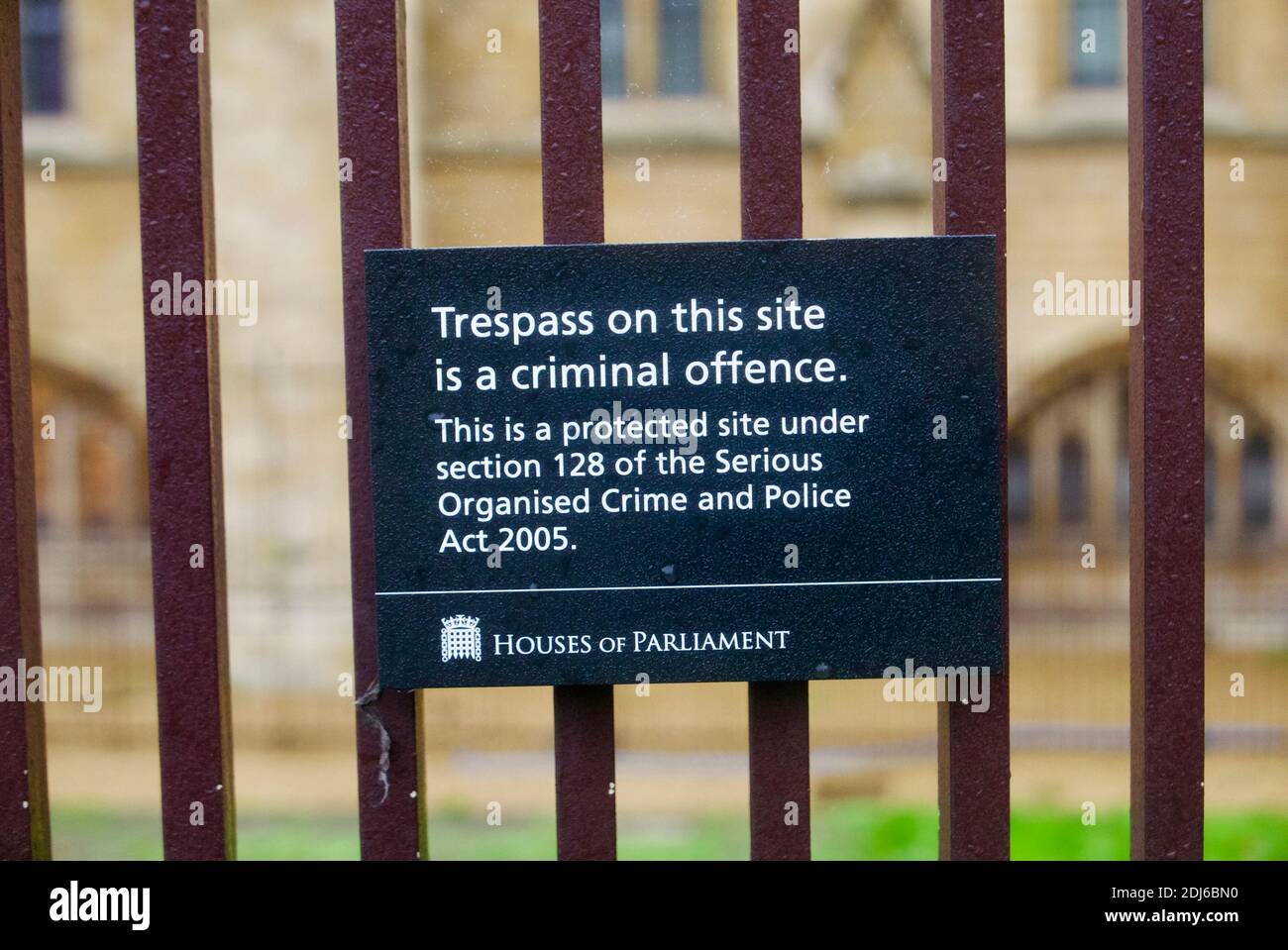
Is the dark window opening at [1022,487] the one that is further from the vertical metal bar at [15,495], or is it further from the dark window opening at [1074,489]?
the vertical metal bar at [15,495]

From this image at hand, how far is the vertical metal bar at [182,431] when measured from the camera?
2402 mm

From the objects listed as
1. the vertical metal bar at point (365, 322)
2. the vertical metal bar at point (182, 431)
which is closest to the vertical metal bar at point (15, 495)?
the vertical metal bar at point (182, 431)

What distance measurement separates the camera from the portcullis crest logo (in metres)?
2.34

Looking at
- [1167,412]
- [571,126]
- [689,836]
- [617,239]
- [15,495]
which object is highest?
[617,239]

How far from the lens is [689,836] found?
6.33 m

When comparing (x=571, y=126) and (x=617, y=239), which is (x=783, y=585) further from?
(x=617, y=239)

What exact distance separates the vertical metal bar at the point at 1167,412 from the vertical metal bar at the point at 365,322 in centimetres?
163

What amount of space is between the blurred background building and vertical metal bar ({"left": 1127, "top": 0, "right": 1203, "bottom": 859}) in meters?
4.71

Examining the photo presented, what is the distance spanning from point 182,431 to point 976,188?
1827 millimetres

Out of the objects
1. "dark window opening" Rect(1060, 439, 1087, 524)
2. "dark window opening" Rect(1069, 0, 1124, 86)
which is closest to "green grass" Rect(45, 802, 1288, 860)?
"dark window opening" Rect(1060, 439, 1087, 524)

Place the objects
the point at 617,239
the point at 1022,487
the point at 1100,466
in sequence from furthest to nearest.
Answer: the point at 1022,487 < the point at 1100,466 < the point at 617,239

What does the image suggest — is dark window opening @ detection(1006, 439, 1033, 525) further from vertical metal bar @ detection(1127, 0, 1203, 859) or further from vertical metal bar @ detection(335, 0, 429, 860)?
vertical metal bar @ detection(335, 0, 429, 860)

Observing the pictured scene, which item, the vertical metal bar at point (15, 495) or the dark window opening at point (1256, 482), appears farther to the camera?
A: the dark window opening at point (1256, 482)

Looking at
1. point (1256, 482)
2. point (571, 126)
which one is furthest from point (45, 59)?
point (1256, 482)
